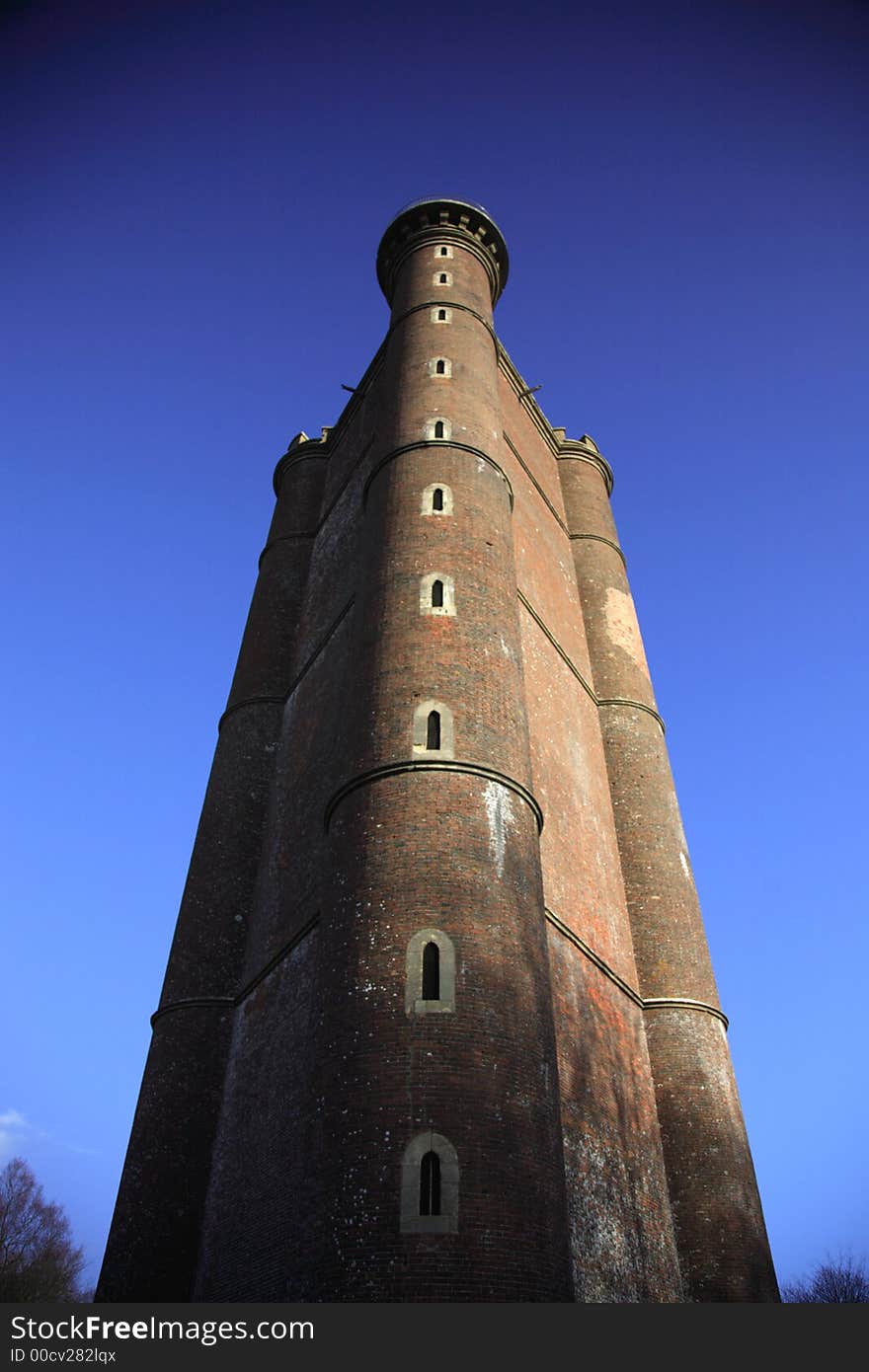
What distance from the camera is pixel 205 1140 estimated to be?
48.9ft

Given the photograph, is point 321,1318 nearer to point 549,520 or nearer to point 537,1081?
point 537,1081

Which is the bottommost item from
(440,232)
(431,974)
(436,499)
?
(431,974)

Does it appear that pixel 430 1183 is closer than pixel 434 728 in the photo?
Yes

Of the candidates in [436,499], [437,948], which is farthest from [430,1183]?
[436,499]

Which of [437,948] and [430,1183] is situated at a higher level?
[437,948]

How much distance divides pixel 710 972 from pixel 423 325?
15.2 metres

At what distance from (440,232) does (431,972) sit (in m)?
20.7

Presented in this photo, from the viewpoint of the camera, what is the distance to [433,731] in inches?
531

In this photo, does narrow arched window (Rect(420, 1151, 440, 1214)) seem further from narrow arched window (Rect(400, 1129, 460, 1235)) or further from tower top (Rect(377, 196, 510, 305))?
tower top (Rect(377, 196, 510, 305))

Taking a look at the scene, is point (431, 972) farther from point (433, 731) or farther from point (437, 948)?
point (433, 731)

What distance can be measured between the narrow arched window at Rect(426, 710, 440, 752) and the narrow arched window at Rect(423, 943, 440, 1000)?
3016 mm

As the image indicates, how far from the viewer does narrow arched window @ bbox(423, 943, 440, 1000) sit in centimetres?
1091

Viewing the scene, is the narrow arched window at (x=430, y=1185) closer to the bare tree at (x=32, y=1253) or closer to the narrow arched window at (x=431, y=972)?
the narrow arched window at (x=431, y=972)

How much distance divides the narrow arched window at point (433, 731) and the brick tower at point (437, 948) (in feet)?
0.17
